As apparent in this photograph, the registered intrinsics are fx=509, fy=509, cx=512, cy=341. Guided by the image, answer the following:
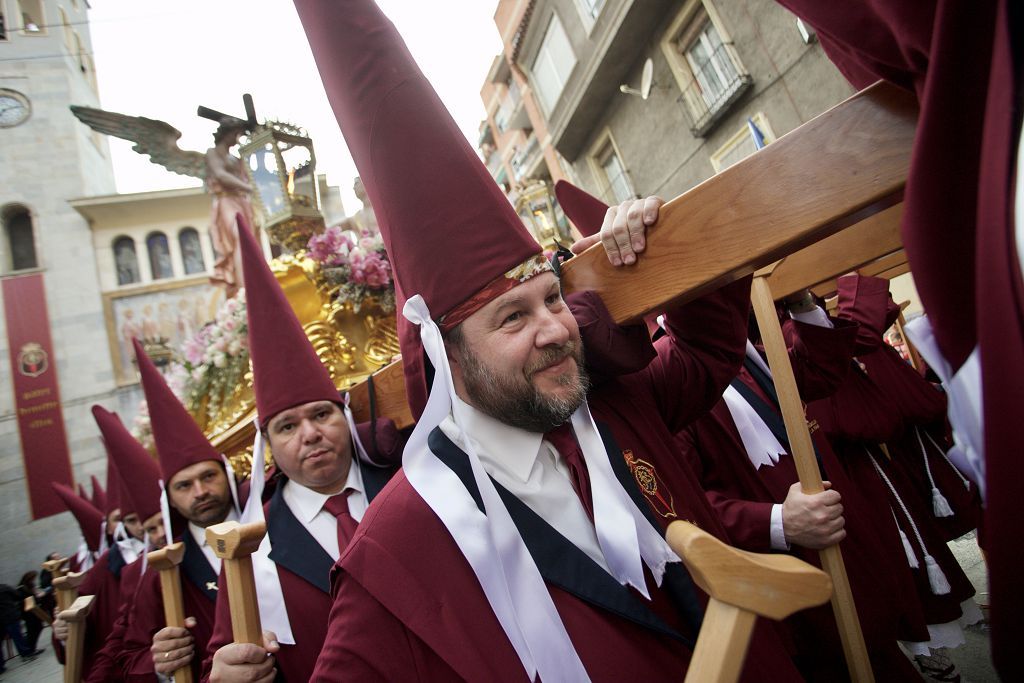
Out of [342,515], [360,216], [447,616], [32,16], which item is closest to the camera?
[447,616]

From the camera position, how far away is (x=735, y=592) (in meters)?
0.64

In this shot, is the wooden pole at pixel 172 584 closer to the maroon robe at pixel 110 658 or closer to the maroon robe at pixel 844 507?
the maroon robe at pixel 110 658

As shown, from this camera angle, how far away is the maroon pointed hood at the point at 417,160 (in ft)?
4.24

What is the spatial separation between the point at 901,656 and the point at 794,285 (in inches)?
58.8

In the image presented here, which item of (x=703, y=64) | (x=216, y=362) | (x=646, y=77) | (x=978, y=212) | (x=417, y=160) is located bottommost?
(x=978, y=212)

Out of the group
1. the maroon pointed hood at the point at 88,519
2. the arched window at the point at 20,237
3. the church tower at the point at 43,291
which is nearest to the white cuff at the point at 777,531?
the maroon pointed hood at the point at 88,519

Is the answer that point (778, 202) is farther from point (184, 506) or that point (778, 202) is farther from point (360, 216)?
point (360, 216)

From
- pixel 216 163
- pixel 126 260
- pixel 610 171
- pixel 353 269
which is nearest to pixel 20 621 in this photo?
pixel 216 163

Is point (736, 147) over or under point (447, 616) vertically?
over

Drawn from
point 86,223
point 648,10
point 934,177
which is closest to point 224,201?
point 648,10

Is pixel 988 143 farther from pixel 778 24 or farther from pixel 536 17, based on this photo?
pixel 536 17

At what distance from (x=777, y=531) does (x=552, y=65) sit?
9.81 metres

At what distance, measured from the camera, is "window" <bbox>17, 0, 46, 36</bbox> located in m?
19.0

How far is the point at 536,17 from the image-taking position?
6.99 m
